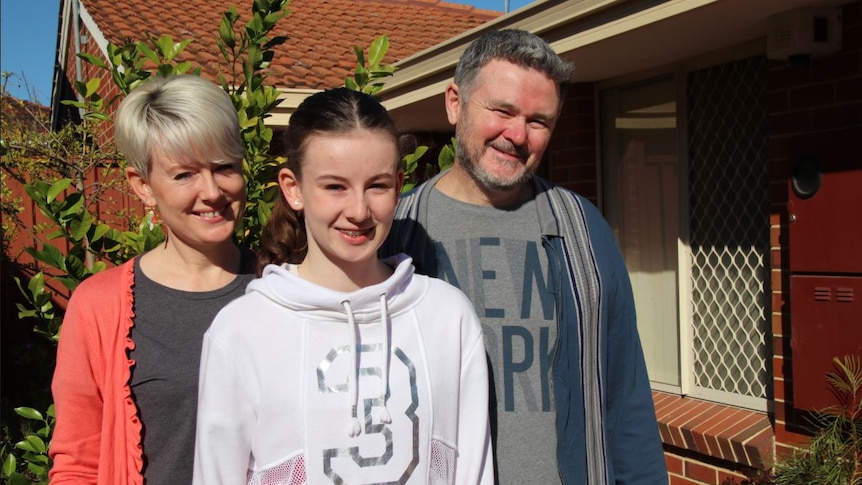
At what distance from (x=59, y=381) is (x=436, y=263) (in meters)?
0.94

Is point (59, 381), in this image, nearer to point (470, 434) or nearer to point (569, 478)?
point (470, 434)

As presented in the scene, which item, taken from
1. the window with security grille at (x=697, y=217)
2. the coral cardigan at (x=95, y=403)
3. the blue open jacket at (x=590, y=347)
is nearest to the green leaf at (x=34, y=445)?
the coral cardigan at (x=95, y=403)

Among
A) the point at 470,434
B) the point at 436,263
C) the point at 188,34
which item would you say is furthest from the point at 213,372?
the point at 188,34

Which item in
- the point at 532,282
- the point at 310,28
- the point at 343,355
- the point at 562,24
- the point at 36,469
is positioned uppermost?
the point at 310,28

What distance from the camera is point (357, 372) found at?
1.65 metres

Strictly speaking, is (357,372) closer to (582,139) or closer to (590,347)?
(590,347)

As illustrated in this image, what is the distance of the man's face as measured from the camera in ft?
6.90

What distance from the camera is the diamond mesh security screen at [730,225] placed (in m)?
4.34

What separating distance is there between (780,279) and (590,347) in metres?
2.34

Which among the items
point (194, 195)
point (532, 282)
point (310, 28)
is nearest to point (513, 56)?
point (532, 282)

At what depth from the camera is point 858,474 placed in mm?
3406

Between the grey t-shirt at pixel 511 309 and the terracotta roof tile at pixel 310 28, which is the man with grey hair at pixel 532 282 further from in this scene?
the terracotta roof tile at pixel 310 28

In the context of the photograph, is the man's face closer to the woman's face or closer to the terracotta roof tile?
the woman's face

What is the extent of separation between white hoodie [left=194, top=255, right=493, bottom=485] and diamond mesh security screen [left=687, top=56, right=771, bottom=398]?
10.2 ft
